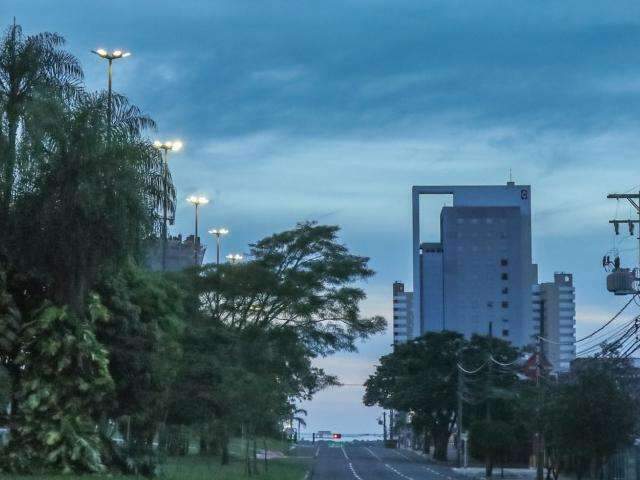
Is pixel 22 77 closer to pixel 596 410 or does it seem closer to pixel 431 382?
pixel 596 410

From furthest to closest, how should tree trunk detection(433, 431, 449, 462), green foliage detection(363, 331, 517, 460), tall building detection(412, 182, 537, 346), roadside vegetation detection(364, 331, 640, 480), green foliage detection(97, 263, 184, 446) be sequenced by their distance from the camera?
1. tall building detection(412, 182, 537, 346)
2. tree trunk detection(433, 431, 449, 462)
3. green foliage detection(363, 331, 517, 460)
4. roadside vegetation detection(364, 331, 640, 480)
5. green foliage detection(97, 263, 184, 446)

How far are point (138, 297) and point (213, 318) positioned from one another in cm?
2254

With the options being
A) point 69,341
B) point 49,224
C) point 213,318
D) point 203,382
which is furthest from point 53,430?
point 213,318

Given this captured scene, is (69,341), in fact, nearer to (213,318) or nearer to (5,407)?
(5,407)

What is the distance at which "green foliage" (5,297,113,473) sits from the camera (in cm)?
3075

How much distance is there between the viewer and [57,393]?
31375mm

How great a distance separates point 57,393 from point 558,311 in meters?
127

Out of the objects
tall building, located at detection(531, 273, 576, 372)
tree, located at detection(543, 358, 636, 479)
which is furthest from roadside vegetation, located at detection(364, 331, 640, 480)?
tall building, located at detection(531, 273, 576, 372)

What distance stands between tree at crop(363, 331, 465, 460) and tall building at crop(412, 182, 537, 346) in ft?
115

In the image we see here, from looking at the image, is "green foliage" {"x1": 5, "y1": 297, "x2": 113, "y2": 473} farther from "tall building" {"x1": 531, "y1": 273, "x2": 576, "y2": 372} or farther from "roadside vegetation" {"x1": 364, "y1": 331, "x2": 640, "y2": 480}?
"tall building" {"x1": 531, "y1": 273, "x2": 576, "y2": 372}

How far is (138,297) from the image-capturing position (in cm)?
3809

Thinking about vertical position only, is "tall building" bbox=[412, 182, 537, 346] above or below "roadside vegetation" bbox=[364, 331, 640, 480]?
above

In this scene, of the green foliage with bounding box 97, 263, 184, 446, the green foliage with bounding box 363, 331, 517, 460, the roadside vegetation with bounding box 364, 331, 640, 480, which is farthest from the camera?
the green foliage with bounding box 363, 331, 517, 460

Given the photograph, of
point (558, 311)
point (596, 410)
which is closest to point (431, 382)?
point (596, 410)
